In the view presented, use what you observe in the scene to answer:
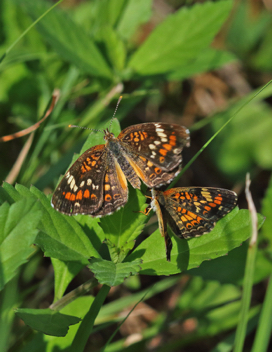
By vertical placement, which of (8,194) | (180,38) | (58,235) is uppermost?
(180,38)

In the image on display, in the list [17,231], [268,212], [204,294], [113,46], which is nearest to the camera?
[17,231]

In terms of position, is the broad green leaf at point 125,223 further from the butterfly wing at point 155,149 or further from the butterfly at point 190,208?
the butterfly wing at point 155,149

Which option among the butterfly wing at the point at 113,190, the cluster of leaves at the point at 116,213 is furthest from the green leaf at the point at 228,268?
the butterfly wing at the point at 113,190

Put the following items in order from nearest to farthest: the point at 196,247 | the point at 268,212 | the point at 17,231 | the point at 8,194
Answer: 1. the point at 17,231
2. the point at 8,194
3. the point at 196,247
4. the point at 268,212

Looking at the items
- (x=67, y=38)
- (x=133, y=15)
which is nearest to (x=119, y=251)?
(x=67, y=38)

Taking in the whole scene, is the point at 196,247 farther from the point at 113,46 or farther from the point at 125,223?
the point at 113,46

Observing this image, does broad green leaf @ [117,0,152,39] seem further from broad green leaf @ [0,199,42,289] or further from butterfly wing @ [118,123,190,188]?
broad green leaf @ [0,199,42,289]

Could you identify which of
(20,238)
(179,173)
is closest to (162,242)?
(179,173)
